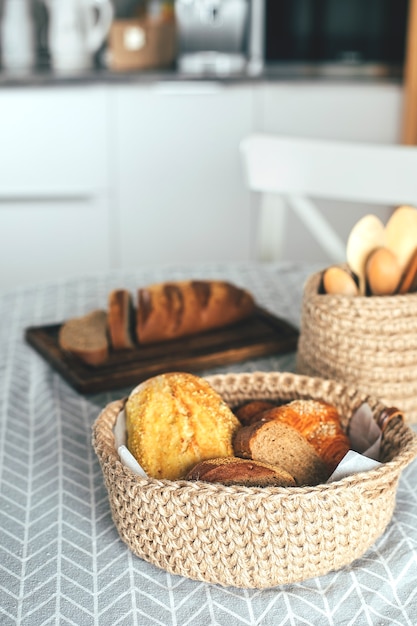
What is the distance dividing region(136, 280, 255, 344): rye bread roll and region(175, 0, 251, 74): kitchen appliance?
5.68ft

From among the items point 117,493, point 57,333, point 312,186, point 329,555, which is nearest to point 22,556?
point 117,493

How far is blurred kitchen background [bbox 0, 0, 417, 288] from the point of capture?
8.19 feet

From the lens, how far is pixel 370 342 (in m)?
0.81

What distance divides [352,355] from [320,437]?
157 mm

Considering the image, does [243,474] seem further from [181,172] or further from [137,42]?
[137,42]

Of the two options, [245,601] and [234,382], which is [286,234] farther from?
[245,601]

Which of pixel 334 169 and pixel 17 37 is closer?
pixel 334 169

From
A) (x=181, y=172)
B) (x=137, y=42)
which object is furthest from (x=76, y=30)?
(x=181, y=172)

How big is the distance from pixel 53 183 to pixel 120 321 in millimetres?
1640

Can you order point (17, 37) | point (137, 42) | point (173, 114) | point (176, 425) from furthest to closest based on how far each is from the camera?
point (17, 37), point (137, 42), point (173, 114), point (176, 425)

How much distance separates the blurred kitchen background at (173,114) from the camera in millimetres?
2496

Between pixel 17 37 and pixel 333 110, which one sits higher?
pixel 17 37

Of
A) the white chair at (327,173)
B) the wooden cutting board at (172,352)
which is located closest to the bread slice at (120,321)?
the wooden cutting board at (172,352)

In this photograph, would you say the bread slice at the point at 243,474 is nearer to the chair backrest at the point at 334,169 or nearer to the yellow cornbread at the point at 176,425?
the yellow cornbread at the point at 176,425
